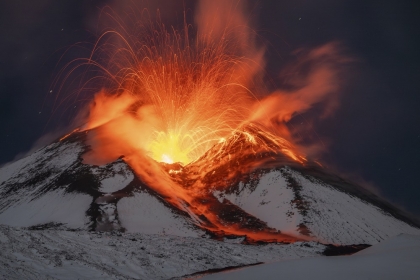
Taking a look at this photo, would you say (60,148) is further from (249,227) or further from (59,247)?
(59,247)

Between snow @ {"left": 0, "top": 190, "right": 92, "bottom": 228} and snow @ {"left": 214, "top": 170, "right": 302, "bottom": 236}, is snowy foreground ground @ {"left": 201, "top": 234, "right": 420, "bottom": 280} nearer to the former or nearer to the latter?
snow @ {"left": 214, "top": 170, "right": 302, "bottom": 236}

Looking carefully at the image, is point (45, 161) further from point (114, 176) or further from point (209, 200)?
point (209, 200)

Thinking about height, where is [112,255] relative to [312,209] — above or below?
below

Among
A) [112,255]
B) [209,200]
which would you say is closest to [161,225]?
[209,200]

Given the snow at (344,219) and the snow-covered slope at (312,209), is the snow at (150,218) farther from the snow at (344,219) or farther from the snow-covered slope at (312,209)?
the snow at (344,219)

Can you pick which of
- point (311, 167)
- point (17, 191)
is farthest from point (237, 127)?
point (17, 191)

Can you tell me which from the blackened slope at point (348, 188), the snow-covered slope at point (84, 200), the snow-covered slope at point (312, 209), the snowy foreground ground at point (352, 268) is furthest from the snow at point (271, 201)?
the snowy foreground ground at point (352, 268)
